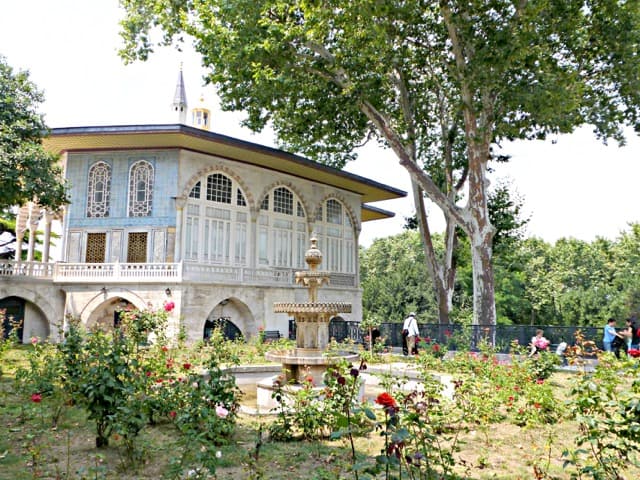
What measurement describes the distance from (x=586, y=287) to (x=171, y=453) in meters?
40.9

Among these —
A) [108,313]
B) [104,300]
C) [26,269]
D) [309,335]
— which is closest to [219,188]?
[104,300]

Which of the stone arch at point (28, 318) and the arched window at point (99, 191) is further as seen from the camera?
the arched window at point (99, 191)

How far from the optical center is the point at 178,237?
1934 cm

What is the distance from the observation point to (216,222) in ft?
67.4

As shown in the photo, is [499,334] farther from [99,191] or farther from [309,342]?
[99,191]

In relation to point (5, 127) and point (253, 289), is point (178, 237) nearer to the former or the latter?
point (253, 289)

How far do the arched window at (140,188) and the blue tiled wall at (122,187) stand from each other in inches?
6.2

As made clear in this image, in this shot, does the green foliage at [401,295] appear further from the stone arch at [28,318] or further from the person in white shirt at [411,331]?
the stone arch at [28,318]

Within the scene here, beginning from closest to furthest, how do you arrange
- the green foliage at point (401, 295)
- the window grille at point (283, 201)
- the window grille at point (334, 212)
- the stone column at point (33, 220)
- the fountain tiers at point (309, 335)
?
the fountain tiers at point (309, 335) → the stone column at point (33, 220) → the window grille at point (283, 201) → the window grille at point (334, 212) → the green foliage at point (401, 295)

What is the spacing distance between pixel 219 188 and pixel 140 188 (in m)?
2.98

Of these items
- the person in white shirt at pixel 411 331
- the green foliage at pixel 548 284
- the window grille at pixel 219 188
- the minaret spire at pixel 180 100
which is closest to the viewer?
the person in white shirt at pixel 411 331

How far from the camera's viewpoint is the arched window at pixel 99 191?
1980 cm

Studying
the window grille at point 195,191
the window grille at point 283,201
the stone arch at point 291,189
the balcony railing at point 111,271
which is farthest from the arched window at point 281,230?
the balcony railing at point 111,271

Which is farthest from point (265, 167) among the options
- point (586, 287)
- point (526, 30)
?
point (586, 287)
